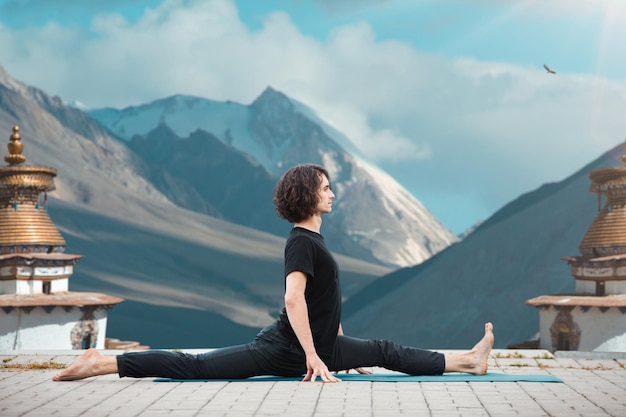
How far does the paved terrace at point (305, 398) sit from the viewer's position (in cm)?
943

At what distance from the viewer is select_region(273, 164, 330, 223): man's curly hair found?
11.4 metres

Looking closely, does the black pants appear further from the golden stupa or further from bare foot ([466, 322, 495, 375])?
the golden stupa

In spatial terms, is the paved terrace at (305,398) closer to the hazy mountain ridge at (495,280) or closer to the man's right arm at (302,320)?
the man's right arm at (302,320)

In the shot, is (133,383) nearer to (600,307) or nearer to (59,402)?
(59,402)

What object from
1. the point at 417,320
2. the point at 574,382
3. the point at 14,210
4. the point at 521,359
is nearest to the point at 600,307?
the point at 14,210

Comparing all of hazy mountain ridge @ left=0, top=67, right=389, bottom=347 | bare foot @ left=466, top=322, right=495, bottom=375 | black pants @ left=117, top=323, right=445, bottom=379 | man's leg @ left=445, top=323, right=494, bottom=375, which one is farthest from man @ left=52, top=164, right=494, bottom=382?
hazy mountain ridge @ left=0, top=67, right=389, bottom=347

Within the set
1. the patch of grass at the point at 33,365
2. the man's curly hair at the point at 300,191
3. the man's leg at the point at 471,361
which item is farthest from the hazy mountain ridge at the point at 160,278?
the man's curly hair at the point at 300,191

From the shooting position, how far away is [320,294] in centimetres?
1138

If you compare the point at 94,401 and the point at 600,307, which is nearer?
the point at 94,401

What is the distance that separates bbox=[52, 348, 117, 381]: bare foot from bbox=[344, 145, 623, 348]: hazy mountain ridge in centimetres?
7770

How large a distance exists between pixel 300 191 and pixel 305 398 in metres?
2.40

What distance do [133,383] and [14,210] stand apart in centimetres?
2963

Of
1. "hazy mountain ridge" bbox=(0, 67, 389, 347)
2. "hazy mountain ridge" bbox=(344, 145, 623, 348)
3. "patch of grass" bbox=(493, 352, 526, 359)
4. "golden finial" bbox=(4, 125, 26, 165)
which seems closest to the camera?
"patch of grass" bbox=(493, 352, 526, 359)

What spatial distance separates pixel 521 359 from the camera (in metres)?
14.6
